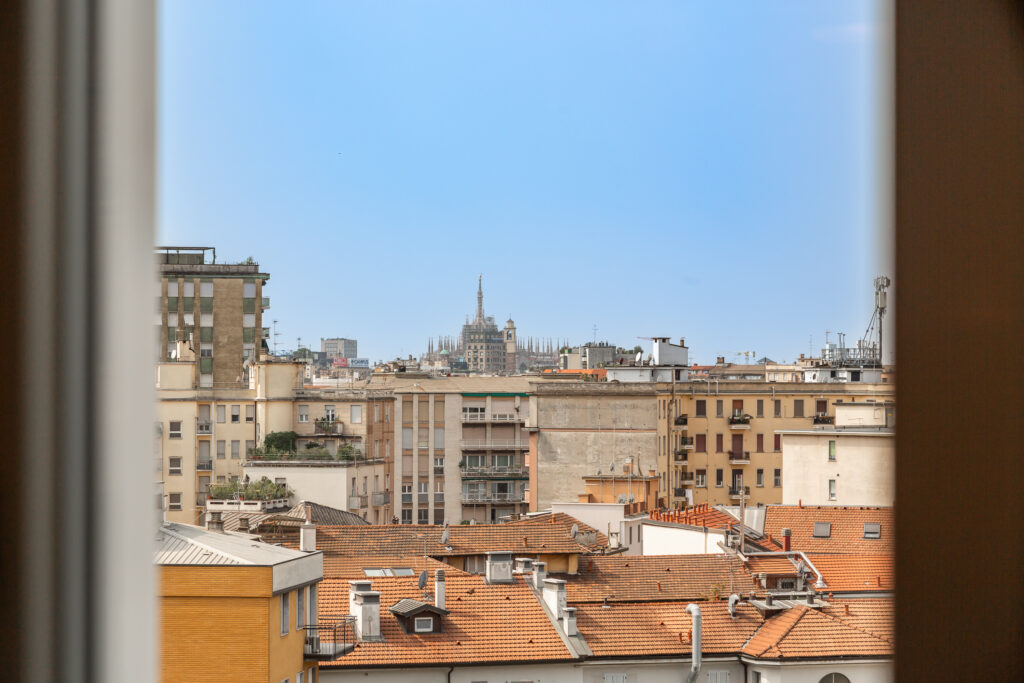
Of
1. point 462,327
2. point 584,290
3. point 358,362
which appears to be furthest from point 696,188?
point 462,327

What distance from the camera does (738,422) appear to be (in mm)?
15281

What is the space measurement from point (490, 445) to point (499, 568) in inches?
475

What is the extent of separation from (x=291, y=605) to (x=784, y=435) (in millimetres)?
9112

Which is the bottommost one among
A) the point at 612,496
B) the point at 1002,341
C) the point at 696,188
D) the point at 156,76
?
the point at 612,496

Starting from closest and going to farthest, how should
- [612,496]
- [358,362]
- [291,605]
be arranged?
[291,605]
[612,496]
[358,362]

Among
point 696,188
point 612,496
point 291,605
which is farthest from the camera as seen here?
point 612,496

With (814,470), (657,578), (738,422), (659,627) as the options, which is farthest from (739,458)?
(659,627)

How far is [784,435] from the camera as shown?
12766 millimetres

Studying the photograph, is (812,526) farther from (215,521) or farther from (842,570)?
(215,521)

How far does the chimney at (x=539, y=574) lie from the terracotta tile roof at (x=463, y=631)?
12.3 inches

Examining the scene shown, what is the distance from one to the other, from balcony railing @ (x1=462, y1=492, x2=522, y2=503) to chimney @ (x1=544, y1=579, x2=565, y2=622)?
12394 millimetres

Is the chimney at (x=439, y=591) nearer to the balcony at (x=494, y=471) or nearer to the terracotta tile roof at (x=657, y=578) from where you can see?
the terracotta tile roof at (x=657, y=578)

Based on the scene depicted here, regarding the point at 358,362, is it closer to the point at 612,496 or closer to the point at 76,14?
the point at 612,496

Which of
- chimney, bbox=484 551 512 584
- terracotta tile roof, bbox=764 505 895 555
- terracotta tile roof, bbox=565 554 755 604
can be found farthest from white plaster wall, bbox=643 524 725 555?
chimney, bbox=484 551 512 584
